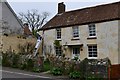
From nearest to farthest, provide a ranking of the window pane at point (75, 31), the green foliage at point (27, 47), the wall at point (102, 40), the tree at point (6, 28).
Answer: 1. the wall at point (102, 40)
2. the window pane at point (75, 31)
3. the green foliage at point (27, 47)
4. the tree at point (6, 28)

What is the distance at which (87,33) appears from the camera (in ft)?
106

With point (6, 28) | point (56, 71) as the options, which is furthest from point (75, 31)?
point (56, 71)

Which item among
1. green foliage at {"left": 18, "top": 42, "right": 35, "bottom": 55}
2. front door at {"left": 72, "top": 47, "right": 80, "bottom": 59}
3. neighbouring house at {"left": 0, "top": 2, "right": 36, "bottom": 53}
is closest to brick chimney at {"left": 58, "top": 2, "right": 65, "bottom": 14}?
neighbouring house at {"left": 0, "top": 2, "right": 36, "bottom": 53}

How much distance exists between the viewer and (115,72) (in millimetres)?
20281

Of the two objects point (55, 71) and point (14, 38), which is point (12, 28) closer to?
point (14, 38)

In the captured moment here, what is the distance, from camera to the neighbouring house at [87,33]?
3011cm

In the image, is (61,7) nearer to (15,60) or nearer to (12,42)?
(12,42)

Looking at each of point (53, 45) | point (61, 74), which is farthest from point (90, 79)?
point (53, 45)

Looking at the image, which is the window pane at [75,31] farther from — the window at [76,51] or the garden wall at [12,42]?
the garden wall at [12,42]

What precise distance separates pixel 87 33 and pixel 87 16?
9.71 ft

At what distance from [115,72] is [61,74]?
4646 mm

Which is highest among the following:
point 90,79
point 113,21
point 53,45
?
point 113,21

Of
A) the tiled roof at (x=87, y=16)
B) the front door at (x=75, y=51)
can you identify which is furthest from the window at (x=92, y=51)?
the tiled roof at (x=87, y=16)

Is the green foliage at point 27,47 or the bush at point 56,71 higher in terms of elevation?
the green foliage at point 27,47
